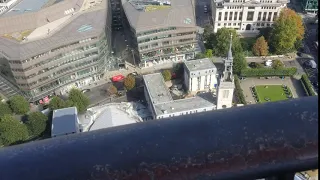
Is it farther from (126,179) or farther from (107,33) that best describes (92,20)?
(126,179)

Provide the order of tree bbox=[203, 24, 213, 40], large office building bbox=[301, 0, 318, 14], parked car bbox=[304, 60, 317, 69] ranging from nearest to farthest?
1. parked car bbox=[304, 60, 317, 69]
2. tree bbox=[203, 24, 213, 40]
3. large office building bbox=[301, 0, 318, 14]

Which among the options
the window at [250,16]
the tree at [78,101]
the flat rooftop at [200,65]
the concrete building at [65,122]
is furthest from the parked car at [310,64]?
the concrete building at [65,122]

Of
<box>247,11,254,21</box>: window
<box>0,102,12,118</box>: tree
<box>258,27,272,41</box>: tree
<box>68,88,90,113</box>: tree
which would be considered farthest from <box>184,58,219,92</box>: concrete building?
<box>0,102,12,118</box>: tree

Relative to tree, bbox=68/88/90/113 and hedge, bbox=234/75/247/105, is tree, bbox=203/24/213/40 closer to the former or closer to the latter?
hedge, bbox=234/75/247/105

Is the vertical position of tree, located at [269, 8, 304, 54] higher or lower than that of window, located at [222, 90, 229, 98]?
higher

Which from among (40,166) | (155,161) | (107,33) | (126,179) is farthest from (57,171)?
(107,33)

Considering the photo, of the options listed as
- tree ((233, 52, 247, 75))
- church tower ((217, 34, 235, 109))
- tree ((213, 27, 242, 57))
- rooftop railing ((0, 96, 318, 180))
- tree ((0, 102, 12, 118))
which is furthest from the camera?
tree ((213, 27, 242, 57))

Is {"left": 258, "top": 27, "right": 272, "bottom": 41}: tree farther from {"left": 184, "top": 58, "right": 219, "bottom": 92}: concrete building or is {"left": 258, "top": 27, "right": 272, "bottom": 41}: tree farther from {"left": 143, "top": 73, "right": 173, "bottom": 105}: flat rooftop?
{"left": 143, "top": 73, "right": 173, "bottom": 105}: flat rooftop

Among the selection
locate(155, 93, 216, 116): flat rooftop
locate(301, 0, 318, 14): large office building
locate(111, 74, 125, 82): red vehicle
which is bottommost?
locate(111, 74, 125, 82): red vehicle

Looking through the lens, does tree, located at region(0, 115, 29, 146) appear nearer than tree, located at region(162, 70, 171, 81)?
Yes
